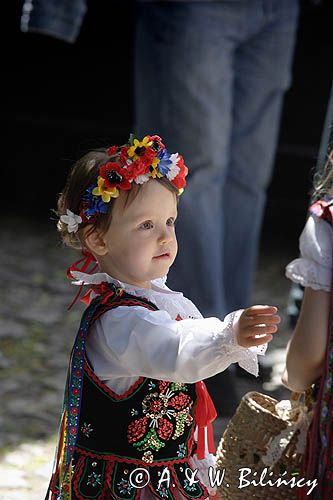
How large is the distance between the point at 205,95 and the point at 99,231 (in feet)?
5.13

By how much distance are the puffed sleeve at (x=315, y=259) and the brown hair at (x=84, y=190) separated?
32cm

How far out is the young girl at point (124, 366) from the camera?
2062mm

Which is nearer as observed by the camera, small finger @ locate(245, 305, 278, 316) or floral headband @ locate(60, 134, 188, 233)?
small finger @ locate(245, 305, 278, 316)

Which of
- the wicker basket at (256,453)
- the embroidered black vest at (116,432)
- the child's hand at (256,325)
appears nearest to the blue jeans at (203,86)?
the wicker basket at (256,453)

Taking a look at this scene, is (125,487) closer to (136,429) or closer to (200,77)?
(136,429)

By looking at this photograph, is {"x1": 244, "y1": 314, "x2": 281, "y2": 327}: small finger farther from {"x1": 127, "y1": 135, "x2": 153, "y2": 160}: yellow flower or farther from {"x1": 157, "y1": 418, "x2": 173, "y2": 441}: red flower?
{"x1": 127, "y1": 135, "x2": 153, "y2": 160}: yellow flower

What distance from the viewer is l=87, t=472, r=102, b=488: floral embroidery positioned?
Result: 2074 mm

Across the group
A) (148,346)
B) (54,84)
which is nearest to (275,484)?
(148,346)

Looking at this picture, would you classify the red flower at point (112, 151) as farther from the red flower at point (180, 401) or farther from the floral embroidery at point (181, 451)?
the floral embroidery at point (181, 451)

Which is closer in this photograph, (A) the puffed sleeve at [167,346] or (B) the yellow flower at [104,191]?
(A) the puffed sleeve at [167,346]

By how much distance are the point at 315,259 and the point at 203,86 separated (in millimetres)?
1466

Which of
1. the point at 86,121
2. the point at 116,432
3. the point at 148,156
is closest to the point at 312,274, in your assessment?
the point at 148,156

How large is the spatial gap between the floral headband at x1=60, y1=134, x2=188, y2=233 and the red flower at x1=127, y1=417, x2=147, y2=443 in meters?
0.42

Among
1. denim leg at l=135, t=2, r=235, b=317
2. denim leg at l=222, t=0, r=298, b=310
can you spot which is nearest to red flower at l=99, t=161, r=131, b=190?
denim leg at l=135, t=2, r=235, b=317
